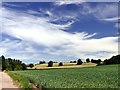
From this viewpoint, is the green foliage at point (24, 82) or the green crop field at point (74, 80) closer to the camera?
the green crop field at point (74, 80)

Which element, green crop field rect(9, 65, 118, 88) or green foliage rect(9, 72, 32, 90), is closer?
green crop field rect(9, 65, 118, 88)

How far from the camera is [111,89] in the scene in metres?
16.9

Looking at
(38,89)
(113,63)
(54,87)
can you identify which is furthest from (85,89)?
(113,63)

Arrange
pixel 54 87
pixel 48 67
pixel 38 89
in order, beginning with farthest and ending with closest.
Result: 1. pixel 48 67
2. pixel 38 89
3. pixel 54 87

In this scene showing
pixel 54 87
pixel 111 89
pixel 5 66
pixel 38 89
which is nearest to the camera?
pixel 111 89

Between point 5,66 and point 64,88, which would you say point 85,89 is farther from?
point 5,66

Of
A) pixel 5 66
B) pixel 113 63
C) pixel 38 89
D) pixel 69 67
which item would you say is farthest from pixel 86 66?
pixel 38 89

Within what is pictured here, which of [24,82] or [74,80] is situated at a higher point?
[74,80]

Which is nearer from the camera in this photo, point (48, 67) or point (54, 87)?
point (54, 87)

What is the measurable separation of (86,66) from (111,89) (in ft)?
112

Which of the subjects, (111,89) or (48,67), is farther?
(48,67)

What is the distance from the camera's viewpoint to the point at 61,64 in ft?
164

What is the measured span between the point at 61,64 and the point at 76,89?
3274 centimetres

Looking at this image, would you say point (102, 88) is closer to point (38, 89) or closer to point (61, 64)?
point (38, 89)
